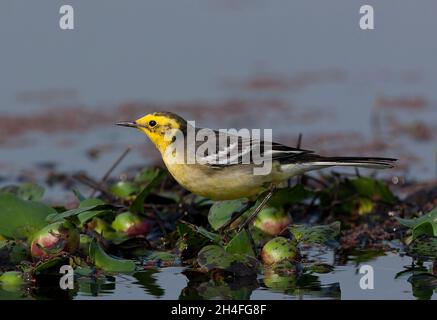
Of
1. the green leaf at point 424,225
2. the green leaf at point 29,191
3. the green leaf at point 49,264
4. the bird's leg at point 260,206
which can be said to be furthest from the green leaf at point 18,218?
the green leaf at point 424,225

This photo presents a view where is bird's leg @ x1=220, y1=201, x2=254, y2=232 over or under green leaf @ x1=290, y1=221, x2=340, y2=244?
over

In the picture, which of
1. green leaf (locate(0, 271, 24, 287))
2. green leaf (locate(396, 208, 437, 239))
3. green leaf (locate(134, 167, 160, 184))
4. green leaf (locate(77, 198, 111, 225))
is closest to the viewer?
green leaf (locate(0, 271, 24, 287))

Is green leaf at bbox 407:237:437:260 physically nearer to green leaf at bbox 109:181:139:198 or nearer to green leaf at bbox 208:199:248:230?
green leaf at bbox 208:199:248:230

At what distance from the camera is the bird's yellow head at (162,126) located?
9.94 meters

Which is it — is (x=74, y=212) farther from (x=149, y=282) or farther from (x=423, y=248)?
(x=423, y=248)

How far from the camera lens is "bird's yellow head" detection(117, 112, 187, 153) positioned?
9.94 metres

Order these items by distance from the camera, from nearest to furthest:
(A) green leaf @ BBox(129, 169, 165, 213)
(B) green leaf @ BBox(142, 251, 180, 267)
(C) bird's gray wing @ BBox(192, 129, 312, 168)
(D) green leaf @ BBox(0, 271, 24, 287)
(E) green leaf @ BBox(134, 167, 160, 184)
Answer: (D) green leaf @ BBox(0, 271, 24, 287), (B) green leaf @ BBox(142, 251, 180, 267), (C) bird's gray wing @ BBox(192, 129, 312, 168), (A) green leaf @ BBox(129, 169, 165, 213), (E) green leaf @ BBox(134, 167, 160, 184)

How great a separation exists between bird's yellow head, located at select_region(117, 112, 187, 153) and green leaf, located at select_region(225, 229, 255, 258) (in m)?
1.56

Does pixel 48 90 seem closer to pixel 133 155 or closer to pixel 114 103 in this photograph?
pixel 114 103

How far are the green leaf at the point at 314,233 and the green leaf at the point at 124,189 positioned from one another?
1860 millimetres

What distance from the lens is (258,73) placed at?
54.7 ft

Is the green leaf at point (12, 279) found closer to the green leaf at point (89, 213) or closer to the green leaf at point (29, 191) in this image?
the green leaf at point (89, 213)

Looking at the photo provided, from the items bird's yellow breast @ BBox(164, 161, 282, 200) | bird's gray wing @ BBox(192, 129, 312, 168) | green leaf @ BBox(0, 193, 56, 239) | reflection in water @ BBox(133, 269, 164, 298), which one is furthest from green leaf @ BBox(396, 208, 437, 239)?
green leaf @ BBox(0, 193, 56, 239)
